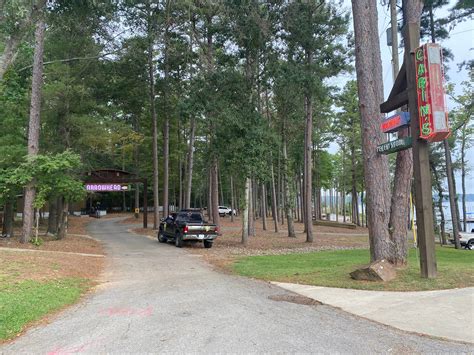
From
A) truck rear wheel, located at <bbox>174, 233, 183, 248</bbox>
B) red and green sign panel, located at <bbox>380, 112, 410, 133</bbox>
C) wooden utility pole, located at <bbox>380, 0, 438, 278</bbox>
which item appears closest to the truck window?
truck rear wheel, located at <bbox>174, 233, 183, 248</bbox>

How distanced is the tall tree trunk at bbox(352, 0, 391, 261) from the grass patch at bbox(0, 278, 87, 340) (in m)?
6.79

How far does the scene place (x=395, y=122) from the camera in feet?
32.3

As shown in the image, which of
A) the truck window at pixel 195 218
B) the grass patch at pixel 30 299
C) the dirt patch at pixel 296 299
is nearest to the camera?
the grass patch at pixel 30 299

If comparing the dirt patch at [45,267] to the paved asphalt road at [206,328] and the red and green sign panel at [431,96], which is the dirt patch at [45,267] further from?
the red and green sign panel at [431,96]

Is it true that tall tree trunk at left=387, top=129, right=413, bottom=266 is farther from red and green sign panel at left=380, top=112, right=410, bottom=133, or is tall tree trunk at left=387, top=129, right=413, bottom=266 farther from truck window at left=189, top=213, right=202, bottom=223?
truck window at left=189, top=213, right=202, bottom=223

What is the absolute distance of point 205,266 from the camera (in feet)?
44.5

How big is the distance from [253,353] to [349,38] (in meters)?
21.8

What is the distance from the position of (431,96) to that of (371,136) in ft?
5.96

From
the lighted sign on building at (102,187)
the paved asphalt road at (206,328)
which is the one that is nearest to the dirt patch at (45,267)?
the paved asphalt road at (206,328)

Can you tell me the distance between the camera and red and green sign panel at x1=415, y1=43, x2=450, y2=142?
340 inches

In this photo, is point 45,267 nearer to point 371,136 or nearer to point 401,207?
point 371,136

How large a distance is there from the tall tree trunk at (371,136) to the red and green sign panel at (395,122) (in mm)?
152

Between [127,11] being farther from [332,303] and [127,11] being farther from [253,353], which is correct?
[253,353]

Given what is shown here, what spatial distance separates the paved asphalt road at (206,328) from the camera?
5.18 meters
